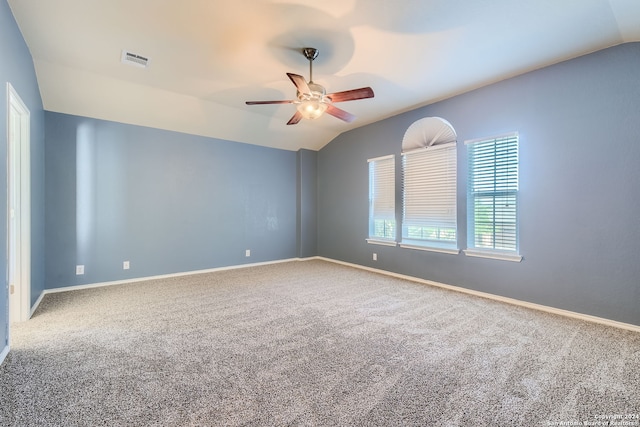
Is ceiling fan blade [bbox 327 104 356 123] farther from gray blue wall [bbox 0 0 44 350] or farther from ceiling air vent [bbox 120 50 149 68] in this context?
gray blue wall [bbox 0 0 44 350]

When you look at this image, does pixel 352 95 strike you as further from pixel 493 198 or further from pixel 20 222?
pixel 20 222

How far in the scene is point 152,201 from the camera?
177 inches

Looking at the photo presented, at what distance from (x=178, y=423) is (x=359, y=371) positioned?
1133 mm

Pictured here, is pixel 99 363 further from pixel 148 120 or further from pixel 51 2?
pixel 148 120

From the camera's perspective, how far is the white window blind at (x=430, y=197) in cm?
404

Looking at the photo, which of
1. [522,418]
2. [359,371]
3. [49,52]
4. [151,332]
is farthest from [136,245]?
[522,418]

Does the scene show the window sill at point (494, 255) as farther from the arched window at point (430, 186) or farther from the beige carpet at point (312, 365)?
the beige carpet at point (312, 365)

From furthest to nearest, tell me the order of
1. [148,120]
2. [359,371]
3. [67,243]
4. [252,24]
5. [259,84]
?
1. [148,120]
2. [67,243]
3. [259,84]
4. [252,24]
5. [359,371]

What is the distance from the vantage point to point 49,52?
115 inches

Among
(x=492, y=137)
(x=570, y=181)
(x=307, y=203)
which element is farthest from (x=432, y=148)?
(x=307, y=203)

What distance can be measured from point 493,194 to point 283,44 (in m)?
3.06

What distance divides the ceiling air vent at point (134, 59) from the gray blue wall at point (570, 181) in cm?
387

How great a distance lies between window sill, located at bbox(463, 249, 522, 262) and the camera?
3.35 meters

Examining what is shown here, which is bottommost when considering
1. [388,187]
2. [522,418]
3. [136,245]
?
[522,418]
